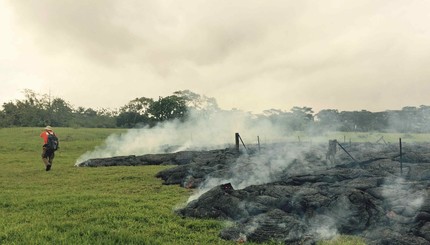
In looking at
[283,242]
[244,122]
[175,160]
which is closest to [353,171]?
[283,242]

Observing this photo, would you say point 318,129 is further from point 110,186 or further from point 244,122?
point 110,186

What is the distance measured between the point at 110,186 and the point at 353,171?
37.7 feet

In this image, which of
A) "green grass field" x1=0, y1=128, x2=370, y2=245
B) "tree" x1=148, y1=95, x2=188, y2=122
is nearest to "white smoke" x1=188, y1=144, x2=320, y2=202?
"green grass field" x1=0, y1=128, x2=370, y2=245

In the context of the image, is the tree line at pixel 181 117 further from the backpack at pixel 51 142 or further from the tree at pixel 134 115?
the backpack at pixel 51 142

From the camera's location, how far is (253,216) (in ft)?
34.7

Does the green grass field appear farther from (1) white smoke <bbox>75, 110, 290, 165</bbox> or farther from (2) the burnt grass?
(1) white smoke <bbox>75, 110, 290, 165</bbox>

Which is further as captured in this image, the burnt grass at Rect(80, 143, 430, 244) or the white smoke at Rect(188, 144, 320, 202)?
the white smoke at Rect(188, 144, 320, 202)

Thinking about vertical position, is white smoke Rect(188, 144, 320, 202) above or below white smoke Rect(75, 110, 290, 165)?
below

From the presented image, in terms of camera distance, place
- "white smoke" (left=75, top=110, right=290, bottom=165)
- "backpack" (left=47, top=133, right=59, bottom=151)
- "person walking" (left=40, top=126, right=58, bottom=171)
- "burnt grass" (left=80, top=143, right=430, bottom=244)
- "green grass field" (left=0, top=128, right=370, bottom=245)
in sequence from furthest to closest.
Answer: "white smoke" (left=75, top=110, right=290, bottom=165)
"backpack" (left=47, top=133, right=59, bottom=151)
"person walking" (left=40, top=126, right=58, bottom=171)
"burnt grass" (left=80, top=143, right=430, bottom=244)
"green grass field" (left=0, top=128, right=370, bottom=245)

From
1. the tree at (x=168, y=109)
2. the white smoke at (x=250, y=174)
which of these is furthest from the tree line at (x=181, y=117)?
the white smoke at (x=250, y=174)

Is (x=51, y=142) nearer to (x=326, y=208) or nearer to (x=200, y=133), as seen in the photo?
(x=326, y=208)

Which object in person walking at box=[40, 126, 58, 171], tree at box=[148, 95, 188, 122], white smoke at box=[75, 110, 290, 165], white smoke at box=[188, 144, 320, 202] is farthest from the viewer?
tree at box=[148, 95, 188, 122]

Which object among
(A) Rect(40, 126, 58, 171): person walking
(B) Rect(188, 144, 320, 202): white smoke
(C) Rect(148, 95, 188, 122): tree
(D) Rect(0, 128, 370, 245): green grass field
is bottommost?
(D) Rect(0, 128, 370, 245): green grass field

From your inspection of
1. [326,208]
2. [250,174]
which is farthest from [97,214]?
[250,174]
